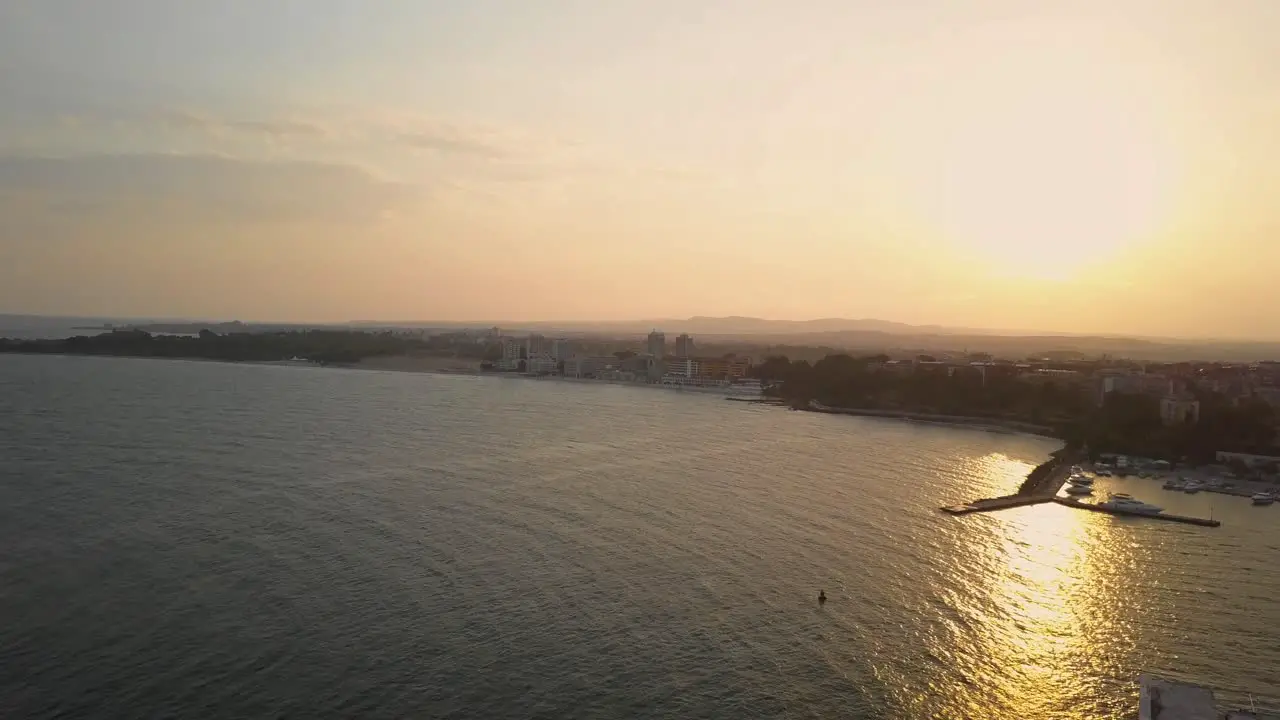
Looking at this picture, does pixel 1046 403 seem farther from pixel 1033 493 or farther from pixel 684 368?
pixel 684 368

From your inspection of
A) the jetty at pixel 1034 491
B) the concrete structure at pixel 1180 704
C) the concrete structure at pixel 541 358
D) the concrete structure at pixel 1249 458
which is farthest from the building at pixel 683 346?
the concrete structure at pixel 1180 704

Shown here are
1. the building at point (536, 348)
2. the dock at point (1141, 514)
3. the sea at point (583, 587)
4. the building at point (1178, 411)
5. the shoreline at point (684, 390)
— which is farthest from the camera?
the building at point (536, 348)

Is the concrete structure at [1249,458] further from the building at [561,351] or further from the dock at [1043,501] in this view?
the building at [561,351]

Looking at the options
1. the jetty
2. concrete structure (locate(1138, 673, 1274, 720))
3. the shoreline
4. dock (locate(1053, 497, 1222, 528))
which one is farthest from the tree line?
concrete structure (locate(1138, 673, 1274, 720))

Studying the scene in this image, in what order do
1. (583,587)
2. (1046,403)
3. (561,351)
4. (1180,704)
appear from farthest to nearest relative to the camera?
1. (561,351)
2. (1046,403)
3. (583,587)
4. (1180,704)

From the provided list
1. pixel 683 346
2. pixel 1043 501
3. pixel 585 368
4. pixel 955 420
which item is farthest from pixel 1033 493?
pixel 683 346

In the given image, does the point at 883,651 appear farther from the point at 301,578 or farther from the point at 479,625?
the point at 301,578

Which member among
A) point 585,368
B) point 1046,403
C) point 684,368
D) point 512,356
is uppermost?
point 512,356

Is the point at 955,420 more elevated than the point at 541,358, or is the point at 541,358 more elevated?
the point at 541,358

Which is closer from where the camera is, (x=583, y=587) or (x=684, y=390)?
(x=583, y=587)
